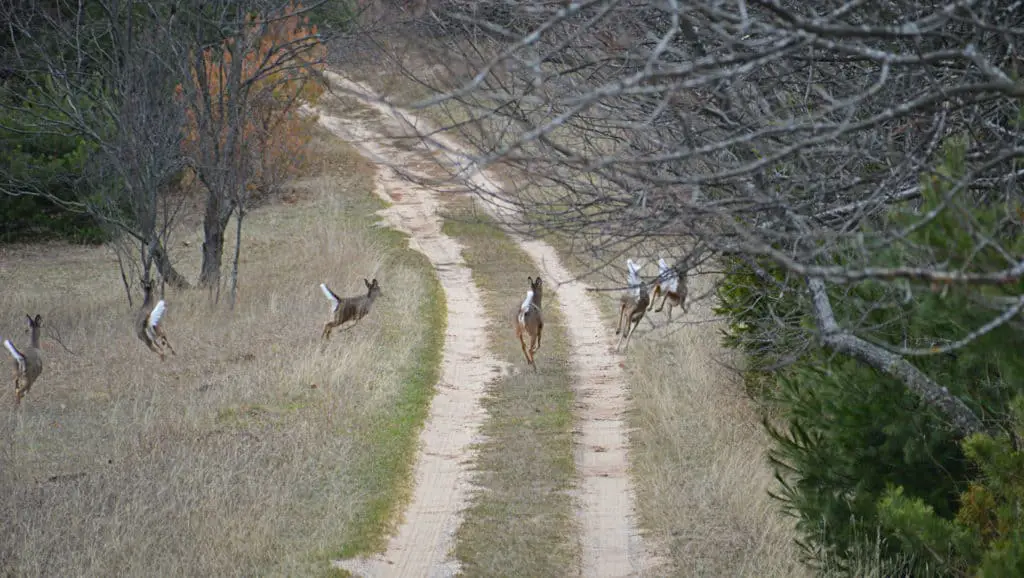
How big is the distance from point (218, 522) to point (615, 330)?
9275 mm

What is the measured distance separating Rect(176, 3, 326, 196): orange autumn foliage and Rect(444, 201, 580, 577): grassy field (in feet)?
12.7

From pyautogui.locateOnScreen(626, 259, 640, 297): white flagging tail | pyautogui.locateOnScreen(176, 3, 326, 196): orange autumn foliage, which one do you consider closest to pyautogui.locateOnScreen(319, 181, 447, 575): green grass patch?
pyautogui.locateOnScreen(626, 259, 640, 297): white flagging tail

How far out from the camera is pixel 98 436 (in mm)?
11773

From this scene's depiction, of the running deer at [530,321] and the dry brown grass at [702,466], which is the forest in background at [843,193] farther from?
the running deer at [530,321]

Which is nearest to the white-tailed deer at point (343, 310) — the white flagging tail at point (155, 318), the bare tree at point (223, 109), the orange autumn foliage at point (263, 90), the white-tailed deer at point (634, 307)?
the white flagging tail at point (155, 318)

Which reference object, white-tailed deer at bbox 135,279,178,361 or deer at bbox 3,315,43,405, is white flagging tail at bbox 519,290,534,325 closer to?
white-tailed deer at bbox 135,279,178,361

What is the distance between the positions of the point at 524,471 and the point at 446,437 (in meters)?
1.45

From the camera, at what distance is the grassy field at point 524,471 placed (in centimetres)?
884

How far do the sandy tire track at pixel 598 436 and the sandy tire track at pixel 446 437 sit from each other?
65cm

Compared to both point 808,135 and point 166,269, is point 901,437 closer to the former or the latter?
point 808,135

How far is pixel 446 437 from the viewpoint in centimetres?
1208

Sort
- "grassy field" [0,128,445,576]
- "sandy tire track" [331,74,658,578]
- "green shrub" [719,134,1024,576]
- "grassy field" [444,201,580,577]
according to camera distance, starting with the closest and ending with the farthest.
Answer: "green shrub" [719,134,1024,576], "sandy tire track" [331,74,658,578], "grassy field" [0,128,445,576], "grassy field" [444,201,580,577]

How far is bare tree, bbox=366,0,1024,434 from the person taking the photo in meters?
4.09

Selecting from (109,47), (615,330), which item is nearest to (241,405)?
(615,330)
